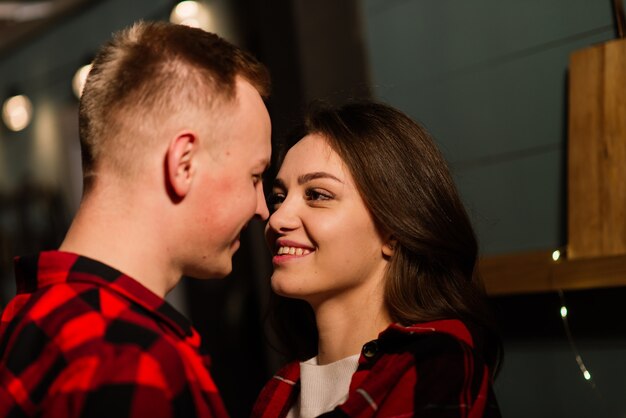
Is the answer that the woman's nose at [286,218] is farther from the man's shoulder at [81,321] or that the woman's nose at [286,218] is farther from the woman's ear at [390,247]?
the man's shoulder at [81,321]

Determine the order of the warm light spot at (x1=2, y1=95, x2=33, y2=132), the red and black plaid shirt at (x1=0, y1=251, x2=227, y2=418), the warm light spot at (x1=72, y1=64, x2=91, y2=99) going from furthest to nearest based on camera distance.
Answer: the warm light spot at (x1=2, y1=95, x2=33, y2=132) < the warm light spot at (x1=72, y1=64, x2=91, y2=99) < the red and black plaid shirt at (x1=0, y1=251, x2=227, y2=418)

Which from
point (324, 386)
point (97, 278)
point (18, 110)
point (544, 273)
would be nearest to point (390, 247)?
point (324, 386)

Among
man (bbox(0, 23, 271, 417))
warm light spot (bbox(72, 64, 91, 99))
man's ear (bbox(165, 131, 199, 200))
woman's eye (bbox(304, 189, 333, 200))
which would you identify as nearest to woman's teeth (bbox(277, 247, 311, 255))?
woman's eye (bbox(304, 189, 333, 200))

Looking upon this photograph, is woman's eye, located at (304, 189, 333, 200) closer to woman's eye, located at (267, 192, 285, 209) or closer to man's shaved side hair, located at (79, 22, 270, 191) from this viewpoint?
woman's eye, located at (267, 192, 285, 209)

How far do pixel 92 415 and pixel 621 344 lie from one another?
4.62ft

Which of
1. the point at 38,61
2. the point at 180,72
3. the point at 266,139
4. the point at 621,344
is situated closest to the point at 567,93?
the point at 621,344

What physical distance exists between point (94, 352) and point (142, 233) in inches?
9.4

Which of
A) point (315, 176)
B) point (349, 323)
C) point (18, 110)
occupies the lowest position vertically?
point (349, 323)

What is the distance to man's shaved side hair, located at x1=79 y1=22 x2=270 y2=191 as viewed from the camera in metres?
1.29

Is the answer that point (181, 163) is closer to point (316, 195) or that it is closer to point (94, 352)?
point (94, 352)

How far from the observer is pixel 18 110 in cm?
562

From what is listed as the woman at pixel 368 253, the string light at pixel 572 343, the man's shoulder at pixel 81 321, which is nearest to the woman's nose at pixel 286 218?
the woman at pixel 368 253

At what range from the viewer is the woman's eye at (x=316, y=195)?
71.6 inches

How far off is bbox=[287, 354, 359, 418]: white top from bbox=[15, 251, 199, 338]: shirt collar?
0.58 meters
